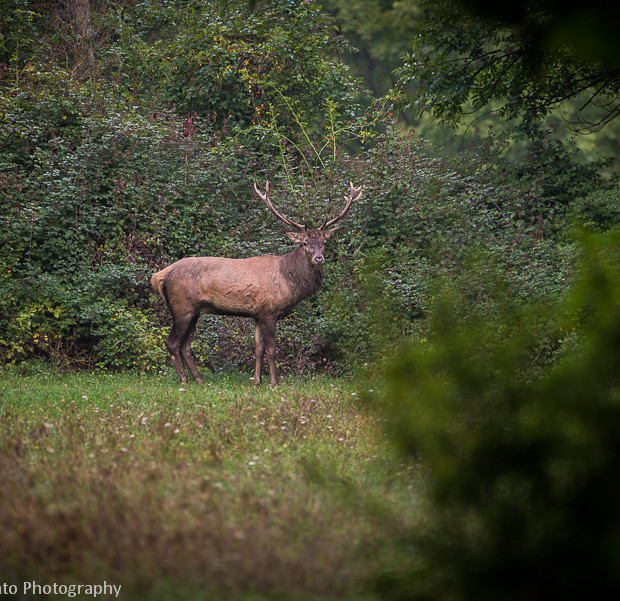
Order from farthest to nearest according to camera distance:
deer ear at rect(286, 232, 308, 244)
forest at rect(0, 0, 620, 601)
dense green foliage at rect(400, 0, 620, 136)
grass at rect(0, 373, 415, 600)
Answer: deer ear at rect(286, 232, 308, 244), dense green foliage at rect(400, 0, 620, 136), grass at rect(0, 373, 415, 600), forest at rect(0, 0, 620, 601)

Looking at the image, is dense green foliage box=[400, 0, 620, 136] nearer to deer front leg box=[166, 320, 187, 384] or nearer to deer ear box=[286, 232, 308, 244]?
deer ear box=[286, 232, 308, 244]

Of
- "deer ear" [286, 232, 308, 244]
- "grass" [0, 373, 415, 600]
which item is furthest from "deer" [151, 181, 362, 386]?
"grass" [0, 373, 415, 600]

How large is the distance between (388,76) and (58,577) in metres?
23.5

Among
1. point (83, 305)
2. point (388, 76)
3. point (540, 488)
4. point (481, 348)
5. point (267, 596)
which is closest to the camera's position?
point (540, 488)

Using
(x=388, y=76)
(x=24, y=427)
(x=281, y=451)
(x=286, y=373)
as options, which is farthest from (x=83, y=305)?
(x=388, y=76)

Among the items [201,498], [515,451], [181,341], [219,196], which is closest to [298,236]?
[181,341]

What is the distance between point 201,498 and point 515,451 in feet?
7.40

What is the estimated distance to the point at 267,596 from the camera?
260 cm

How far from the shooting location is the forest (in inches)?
83.0

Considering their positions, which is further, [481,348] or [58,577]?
[58,577]

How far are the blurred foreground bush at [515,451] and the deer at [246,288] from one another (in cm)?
770

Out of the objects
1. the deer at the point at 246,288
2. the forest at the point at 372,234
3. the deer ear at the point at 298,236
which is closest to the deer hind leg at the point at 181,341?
the deer at the point at 246,288

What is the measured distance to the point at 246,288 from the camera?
10148 millimetres

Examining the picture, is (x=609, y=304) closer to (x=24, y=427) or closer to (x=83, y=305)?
(x=24, y=427)
